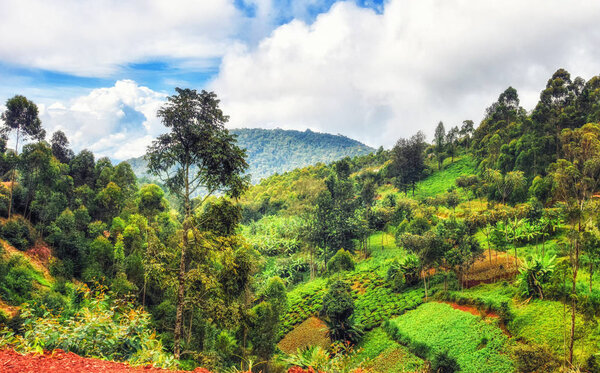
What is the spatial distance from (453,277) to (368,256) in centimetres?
1310

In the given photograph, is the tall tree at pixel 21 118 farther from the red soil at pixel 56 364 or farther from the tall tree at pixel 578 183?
the tall tree at pixel 578 183

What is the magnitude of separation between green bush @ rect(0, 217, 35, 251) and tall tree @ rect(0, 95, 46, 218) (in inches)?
69.9

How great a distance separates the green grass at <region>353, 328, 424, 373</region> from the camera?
14.6 m

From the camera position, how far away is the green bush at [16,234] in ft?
62.5

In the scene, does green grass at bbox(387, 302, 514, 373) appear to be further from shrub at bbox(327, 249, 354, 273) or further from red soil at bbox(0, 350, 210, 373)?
red soil at bbox(0, 350, 210, 373)

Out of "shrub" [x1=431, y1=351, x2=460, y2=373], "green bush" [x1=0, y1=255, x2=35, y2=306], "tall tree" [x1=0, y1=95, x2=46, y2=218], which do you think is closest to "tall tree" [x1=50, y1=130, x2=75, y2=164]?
"tall tree" [x1=0, y1=95, x2=46, y2=218]

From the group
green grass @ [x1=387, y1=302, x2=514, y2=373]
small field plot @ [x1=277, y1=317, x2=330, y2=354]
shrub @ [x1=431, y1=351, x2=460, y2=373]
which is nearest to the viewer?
shrub @ [x1=431, y1=351, x2=460, y2=373]

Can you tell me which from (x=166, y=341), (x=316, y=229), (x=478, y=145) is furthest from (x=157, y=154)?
(x=478, y=145)

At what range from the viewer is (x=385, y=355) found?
15.9m

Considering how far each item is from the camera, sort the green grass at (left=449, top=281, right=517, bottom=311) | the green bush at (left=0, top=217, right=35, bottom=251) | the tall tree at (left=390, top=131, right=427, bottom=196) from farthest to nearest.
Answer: the tall tree at (left=390, top=131, right=427, bottom=196)
the green bush at (left=0, top=217, right=35, bottom=251)
the green grass at (left=449, top=281, right=517, bottom=311)

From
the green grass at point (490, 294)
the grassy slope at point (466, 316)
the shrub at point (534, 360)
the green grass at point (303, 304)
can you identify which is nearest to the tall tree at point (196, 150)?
the grassy slope at point (466, 316)

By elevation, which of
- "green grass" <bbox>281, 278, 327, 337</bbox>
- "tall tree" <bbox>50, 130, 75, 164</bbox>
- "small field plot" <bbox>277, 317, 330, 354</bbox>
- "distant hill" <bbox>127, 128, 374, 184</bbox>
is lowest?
"small field plot" <bbox>277, 317, 330, 354</bbox>

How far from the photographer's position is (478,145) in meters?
50.1

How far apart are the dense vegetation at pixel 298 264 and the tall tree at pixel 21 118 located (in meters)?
0.09
